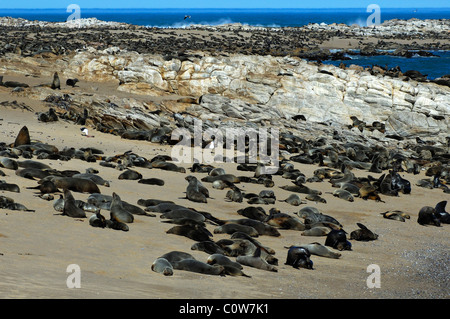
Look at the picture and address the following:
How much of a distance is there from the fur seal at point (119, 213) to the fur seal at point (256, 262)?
219cm

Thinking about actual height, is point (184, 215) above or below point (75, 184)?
below

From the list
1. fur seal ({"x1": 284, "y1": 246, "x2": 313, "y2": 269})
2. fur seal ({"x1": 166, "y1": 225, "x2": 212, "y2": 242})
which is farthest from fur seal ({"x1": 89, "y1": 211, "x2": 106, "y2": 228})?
fur seal ({"x1": 284, "y1": 246, "x2": 313, "y2": 269})

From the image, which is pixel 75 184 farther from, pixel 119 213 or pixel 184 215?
pixel 184 215

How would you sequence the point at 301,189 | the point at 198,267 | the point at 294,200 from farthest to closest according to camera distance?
the point at 301,189 < the point at 294,200 < the point at 198,267

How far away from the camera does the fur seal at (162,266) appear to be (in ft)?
21.5

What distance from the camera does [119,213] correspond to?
8.99 metres

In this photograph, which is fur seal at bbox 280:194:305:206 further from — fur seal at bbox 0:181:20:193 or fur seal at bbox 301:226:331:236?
fur seal at bbox 0:181:20:193

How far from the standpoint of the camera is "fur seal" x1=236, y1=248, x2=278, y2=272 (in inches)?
289

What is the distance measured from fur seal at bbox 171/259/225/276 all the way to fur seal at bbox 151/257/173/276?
15 centimetres

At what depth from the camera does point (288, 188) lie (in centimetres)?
1330

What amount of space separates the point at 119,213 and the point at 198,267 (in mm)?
2595

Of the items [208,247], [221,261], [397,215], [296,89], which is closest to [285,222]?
[208,247]

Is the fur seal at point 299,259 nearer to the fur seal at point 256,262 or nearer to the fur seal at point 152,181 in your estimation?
the fur seal at point 256,262

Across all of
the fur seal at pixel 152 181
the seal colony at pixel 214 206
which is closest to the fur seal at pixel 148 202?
the seal colony at pixel 214 206
